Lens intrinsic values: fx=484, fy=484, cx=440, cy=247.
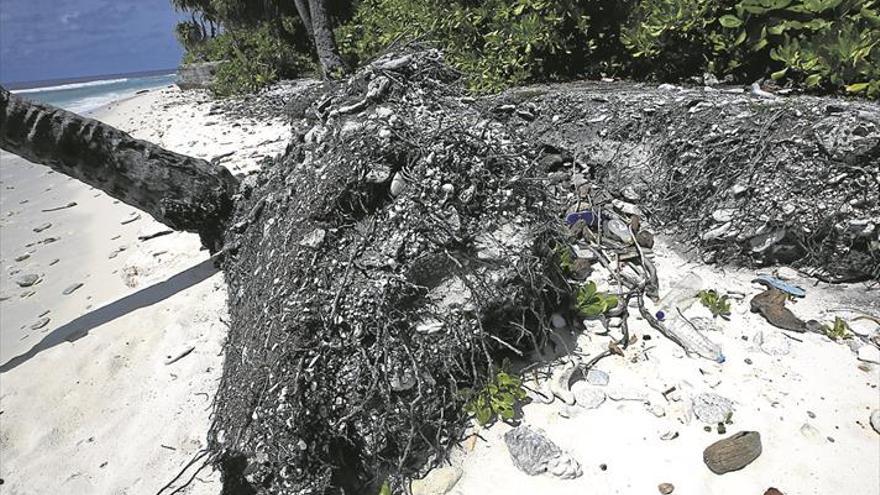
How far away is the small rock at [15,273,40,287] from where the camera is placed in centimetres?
495

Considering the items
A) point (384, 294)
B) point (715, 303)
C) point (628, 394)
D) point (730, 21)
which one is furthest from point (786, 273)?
point (384, 294)

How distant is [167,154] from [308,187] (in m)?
1.96

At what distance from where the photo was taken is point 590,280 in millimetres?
3277

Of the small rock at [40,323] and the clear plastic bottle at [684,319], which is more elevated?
the small rock at [40,323]

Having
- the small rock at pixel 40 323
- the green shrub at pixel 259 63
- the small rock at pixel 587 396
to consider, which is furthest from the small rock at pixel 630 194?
the green shrub at pixel 259 63

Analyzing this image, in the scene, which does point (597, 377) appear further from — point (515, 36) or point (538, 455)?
point (515, 36)

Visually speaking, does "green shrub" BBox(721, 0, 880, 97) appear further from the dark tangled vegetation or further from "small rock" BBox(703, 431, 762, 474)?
"small rock" BBox(703, 431, 762, 474)

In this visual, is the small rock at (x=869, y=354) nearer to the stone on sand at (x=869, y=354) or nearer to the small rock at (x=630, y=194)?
the stone on sand at (x=869, y=354)

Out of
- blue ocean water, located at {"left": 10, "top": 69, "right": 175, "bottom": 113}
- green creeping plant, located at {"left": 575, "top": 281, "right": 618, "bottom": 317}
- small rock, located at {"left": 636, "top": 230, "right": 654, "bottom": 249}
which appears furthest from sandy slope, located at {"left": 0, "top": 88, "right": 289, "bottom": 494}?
blue ocean water, located at {"left": 10, "top": 69, "right": 175, "bottom": 113}

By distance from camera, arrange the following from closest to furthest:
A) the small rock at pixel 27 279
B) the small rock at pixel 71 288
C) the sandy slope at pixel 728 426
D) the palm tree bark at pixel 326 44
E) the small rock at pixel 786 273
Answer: the sandy slope at pixel 728 426 → the small rock at pixel 786 273 → the small rock at pixel 71 288 → the small rock at pixel 27 279 → the palm tree bark at pixel 326 44

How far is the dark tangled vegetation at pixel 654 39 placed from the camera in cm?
330

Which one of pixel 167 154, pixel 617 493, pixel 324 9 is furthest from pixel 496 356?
pixel 324 9

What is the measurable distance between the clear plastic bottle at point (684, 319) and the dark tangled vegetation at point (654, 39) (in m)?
1.76

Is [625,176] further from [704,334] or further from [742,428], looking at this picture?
[742,428]
